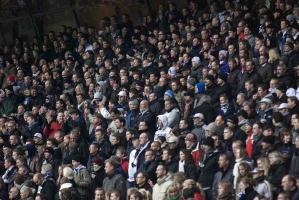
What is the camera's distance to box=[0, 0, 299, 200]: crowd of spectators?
602 inches

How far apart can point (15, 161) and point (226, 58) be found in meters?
4.74

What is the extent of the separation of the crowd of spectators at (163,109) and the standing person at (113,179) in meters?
0.02

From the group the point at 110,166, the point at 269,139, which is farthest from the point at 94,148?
the point at 269,139

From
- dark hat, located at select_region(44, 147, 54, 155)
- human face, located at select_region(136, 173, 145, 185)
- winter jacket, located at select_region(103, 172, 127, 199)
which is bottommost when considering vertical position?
human face, located at select_region(136, 173, 145, 185)

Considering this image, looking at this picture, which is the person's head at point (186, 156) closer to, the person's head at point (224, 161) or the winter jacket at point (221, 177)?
the winter jacket at point (221, 177)

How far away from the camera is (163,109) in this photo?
64.4 ft

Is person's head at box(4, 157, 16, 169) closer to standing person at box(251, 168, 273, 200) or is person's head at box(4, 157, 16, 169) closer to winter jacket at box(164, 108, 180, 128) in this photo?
winter jacket at box(164, 108, 180, 128)

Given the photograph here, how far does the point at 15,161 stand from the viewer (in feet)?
63.3

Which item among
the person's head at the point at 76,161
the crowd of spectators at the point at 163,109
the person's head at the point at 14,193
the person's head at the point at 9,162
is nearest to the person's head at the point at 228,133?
the crowd of spectators at the point at 163,109

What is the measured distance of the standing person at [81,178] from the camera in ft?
55.8

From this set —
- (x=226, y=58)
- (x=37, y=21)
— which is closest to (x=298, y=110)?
(x=226, y=58)

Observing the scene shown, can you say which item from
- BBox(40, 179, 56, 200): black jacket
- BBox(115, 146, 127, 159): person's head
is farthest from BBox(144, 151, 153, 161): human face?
BBox(40, 179, 56, 200): black jacket

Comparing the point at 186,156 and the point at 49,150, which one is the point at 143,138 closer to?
the point at 186,156

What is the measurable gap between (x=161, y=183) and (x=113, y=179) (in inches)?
56.9
